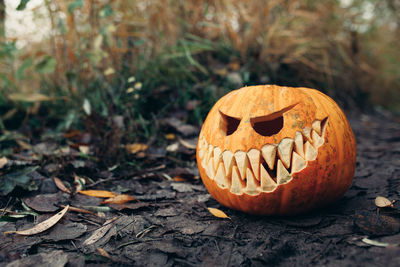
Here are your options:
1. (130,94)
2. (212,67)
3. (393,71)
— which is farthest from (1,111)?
(393,71)

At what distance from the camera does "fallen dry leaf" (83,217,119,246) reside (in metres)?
1.47

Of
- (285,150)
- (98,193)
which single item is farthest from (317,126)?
(98,193)

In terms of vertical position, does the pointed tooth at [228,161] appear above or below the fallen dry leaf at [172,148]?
above

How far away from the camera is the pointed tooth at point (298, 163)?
148 centimetres

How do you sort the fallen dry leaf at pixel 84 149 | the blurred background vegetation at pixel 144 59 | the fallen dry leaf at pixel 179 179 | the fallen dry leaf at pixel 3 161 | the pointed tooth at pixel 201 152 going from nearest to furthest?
the pointed tooth at pixel 201 152, the fallen dry leaf at pixel 3 161, the fallen dry leaf at pixel 179 179, the fallen dry leaf at pixel 84 149, the blurred background vegetation at pixel 144 59

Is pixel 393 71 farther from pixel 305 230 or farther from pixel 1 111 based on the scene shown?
pixel 1 111

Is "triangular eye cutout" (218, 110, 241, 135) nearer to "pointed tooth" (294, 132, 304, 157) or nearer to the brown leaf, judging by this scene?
"pointed tooth" (294, 132, 304, 157)

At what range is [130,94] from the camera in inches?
115

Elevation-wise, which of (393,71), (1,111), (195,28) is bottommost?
(393,71)

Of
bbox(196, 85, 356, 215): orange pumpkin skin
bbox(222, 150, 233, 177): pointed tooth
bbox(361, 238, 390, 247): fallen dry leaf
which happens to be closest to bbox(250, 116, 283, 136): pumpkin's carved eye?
bbox(196, 85, 356, 215): orange pumpkin skin

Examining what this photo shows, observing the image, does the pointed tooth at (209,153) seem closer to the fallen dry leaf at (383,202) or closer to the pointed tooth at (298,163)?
the pointed tooth at (298,163)

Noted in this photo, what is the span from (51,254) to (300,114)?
133cm

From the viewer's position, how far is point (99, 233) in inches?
60.4

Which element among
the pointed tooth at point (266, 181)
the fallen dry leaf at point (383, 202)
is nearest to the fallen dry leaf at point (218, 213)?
the pointed tooth at point (266, 181)
